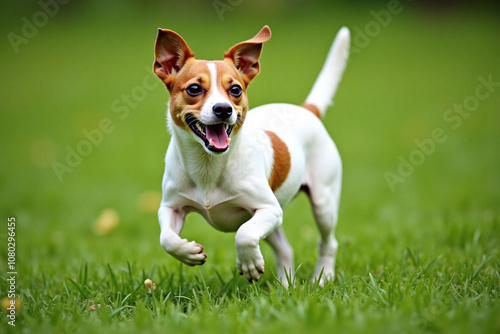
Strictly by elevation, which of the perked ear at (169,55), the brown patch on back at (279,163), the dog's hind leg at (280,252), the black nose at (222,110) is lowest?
the dog's hind leg at (280,252)

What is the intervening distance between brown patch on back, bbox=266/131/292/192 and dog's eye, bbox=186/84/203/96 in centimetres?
76

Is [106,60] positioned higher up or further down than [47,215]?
higher up

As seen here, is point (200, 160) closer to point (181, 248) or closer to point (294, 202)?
point (181, 248)

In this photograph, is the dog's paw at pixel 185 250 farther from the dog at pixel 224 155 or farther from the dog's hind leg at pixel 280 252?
the dog's hind leg at pixel 280 252

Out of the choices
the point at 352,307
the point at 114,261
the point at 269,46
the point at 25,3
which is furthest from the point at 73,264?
the point at 25,3

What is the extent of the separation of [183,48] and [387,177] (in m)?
5.26

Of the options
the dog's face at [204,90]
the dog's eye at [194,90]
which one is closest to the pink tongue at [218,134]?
the dog's face at [204,90]

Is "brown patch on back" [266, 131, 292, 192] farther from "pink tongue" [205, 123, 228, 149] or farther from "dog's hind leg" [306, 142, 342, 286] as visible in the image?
"pink tongue" [205, 123, 228, 149]

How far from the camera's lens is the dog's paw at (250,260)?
3.64m

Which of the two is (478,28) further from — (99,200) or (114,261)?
(114,261)

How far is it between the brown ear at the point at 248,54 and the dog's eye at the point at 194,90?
0.46m

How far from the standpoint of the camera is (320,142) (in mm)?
4836

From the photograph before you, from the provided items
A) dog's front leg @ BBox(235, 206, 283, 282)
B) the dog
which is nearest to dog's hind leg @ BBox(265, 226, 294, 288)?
the dog

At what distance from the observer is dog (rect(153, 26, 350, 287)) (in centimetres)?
371
